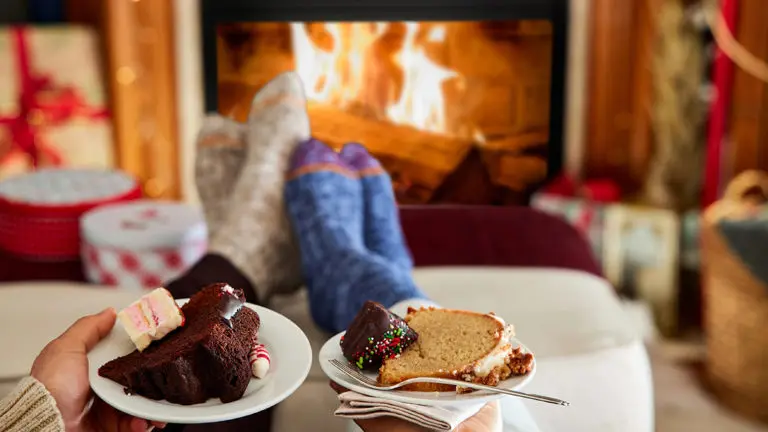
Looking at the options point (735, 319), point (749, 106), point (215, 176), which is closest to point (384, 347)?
point (215, 176)

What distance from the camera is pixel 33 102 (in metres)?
1.60

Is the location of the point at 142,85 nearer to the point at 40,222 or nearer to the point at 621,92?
the point at 40,222

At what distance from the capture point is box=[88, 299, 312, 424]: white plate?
1.17ft

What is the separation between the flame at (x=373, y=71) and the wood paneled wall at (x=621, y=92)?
1182 mm

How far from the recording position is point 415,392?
15.2 inches

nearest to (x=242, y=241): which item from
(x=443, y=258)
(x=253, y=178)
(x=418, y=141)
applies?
(x=253, y=178)

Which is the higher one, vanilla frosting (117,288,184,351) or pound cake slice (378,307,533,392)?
vanilla frosting (117,288,184,351)

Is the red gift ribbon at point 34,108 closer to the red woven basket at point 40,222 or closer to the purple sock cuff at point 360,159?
the red woven basket at point 40,222

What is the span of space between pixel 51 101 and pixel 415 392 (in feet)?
4.65

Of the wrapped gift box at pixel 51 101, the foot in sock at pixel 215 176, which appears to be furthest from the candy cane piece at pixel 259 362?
the wrapped gift box at pixel 51 101

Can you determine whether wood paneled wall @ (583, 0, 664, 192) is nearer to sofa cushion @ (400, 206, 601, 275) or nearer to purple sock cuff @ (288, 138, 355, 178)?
sofa cushion @ (400, 206, 601, 275)

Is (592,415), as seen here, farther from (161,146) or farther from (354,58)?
(161,146)

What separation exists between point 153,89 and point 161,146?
0.11 m

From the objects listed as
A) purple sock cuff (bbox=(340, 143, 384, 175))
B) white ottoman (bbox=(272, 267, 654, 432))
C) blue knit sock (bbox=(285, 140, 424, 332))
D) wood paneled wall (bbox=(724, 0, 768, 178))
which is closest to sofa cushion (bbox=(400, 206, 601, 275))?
white ottoman (bbox=(272, 267, 654, 432))
